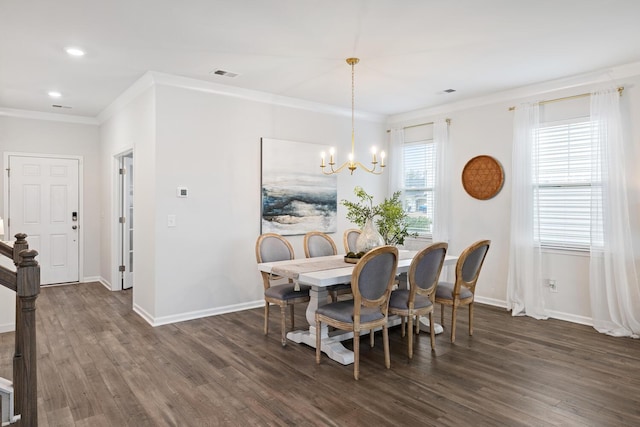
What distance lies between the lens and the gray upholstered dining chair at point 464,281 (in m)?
3.89

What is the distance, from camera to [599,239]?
4.37 metres

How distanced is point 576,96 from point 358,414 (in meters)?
4.15

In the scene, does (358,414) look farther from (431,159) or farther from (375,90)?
(431,159)

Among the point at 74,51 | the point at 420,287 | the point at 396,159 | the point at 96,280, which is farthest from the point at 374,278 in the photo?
the point at 96,280

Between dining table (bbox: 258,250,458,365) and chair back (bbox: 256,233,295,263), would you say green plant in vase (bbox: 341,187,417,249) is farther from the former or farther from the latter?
chair back (bbox: 256,233,295,263)

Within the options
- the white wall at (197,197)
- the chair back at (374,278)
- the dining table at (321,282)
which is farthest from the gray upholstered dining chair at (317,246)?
the chair back at (374,278)

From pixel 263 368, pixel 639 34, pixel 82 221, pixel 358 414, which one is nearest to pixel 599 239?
pixel 639 34

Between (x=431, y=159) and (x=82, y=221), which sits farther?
(x=82, y=221)

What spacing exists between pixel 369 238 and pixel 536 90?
2809mm

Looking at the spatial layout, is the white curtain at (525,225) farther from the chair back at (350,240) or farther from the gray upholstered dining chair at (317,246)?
the gray upholstered dining chair at (317,246)

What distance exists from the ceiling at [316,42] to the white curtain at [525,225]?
21.1 inches

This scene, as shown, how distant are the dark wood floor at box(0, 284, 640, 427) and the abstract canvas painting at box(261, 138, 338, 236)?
145 centimetres

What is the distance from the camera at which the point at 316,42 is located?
3.58 metres

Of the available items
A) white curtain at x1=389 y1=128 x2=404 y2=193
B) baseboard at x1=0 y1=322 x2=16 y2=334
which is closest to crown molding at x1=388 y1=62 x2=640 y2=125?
white curtain at x1=389 y1=128 x2=404 y2=193
